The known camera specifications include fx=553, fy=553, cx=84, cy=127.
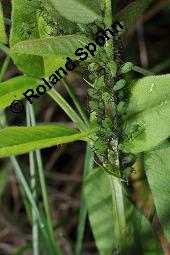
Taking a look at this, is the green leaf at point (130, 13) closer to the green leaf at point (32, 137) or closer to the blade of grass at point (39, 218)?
the green leaf at point (32, 137)

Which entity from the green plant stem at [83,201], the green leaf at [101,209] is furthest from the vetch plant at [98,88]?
the green plant stem at [83,201]

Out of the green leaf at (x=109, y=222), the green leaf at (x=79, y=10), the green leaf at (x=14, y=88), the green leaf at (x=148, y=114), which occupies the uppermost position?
the green leaf at (x=79, y=10)

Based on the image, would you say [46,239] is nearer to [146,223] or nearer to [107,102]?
[146,223]

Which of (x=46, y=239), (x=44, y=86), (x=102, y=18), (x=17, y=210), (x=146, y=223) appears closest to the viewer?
(x=102, y=18)

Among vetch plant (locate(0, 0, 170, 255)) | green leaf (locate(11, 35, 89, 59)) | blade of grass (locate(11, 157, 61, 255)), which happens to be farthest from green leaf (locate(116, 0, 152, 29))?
blade of grass (locate(11, 157, 61, 255))

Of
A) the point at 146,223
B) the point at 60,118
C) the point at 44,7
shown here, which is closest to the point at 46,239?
the point at 146,223

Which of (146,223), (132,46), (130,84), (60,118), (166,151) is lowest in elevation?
(146,223)

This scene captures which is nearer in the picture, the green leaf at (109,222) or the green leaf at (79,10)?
the green leaf at (79,10)
